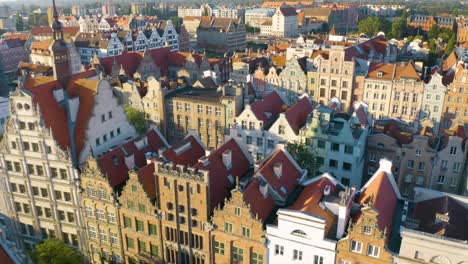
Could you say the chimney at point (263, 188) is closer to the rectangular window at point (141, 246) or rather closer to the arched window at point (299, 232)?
the arched window at point (299, 232)

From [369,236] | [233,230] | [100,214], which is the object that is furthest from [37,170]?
[369,236]

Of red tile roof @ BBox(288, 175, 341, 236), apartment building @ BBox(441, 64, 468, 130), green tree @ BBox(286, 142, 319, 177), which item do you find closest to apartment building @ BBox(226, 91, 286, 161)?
green tree @ BBox(286, 142, 319, 177)

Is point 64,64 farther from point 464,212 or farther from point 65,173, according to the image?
point 464,212

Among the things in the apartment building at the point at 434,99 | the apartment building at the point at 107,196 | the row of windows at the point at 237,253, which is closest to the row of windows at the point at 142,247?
the apartment building at the point at 107,196

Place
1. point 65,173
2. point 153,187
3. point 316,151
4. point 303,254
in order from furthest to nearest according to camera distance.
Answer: point 316,151
point 65,173
point 153,187
point 303,254

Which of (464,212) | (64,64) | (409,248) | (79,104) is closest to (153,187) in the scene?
(79,104)

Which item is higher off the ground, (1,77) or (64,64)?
(64,64)

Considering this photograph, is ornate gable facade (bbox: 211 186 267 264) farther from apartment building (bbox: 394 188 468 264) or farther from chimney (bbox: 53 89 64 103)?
chimney (bbox: 53 89 64 103)
